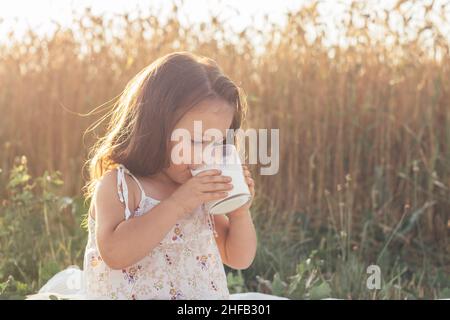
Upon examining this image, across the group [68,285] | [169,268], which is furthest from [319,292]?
[169,268]

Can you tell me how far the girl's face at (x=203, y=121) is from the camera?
193cm

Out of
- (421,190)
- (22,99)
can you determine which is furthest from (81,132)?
(421,190)

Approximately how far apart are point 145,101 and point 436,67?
7.82 ft

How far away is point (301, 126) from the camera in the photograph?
4.06 meters

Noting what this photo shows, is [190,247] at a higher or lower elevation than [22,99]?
lower

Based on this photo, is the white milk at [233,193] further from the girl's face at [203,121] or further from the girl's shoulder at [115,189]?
the girl's shoulder at [115,189]

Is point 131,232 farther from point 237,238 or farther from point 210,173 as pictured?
point 237,238

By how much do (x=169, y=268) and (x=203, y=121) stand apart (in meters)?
0.34

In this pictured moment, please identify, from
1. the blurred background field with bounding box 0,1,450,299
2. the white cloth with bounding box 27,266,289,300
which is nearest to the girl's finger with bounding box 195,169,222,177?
the white cloth with bounding box 27,266,289,300

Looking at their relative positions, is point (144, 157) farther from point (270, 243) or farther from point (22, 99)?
point (22, 99)

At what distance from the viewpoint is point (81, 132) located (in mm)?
4133

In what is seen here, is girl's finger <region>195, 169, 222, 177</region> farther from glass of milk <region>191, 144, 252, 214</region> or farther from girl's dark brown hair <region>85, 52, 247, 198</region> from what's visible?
girl's dark brown hair <region>85, 52, 247, 198</region>

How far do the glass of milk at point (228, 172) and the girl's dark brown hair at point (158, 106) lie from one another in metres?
0.13
